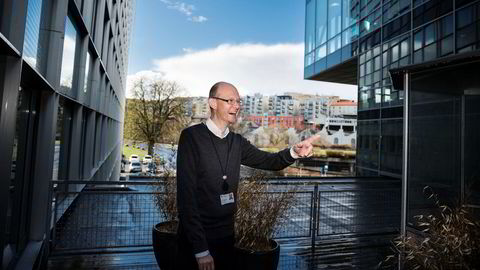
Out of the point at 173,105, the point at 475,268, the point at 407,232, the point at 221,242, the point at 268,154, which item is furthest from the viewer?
the point at 173,105

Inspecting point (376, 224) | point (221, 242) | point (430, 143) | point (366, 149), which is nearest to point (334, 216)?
point (376, 224)

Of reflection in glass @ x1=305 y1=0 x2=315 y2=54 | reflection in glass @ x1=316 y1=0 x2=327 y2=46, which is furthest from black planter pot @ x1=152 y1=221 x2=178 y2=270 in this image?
reflection in glass @ x1=305 y1=0 x2=315 y2=54

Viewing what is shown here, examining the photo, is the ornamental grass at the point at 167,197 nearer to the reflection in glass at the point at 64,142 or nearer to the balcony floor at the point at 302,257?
the balcony floor at the point at 302,257

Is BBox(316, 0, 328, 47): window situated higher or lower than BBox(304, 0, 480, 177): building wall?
higher

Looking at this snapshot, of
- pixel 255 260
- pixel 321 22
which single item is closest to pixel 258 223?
pixel 255 260

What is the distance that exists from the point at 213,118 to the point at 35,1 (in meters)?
2.85

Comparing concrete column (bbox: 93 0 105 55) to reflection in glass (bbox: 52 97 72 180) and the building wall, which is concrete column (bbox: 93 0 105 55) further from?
the building wall

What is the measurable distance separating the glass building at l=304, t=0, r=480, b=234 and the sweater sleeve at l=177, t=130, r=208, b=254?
2452 millimetres

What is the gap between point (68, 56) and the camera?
587 cm

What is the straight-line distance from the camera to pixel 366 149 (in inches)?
628

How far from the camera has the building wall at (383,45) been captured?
1122cm

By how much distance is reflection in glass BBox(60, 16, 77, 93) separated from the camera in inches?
216

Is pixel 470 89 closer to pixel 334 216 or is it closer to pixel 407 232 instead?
pixel 407 232

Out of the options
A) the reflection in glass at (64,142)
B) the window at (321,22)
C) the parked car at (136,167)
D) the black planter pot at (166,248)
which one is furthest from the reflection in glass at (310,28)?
the parked car at (136,167)
